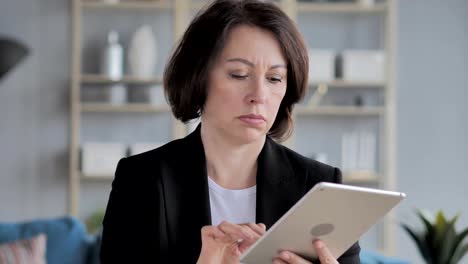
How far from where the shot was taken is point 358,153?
228 inches

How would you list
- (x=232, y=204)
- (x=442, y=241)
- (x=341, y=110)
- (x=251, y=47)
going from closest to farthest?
(x=251, y=47), (x=232, y=204), (x=442, y=241), (x=341, y=110)

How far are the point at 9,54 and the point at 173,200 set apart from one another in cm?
418

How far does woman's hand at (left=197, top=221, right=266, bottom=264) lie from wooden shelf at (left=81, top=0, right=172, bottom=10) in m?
4.24

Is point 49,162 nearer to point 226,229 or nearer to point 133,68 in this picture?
point 133,68

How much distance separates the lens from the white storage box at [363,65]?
571 centimetres

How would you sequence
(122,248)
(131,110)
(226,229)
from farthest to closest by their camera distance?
(131,110)
(122,248)
(226,229)

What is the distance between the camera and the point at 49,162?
5773 millimetres

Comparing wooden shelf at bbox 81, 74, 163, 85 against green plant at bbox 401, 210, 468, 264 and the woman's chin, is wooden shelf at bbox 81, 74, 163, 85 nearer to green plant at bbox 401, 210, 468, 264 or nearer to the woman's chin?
green plant at bbox 401, 210, 468, 264

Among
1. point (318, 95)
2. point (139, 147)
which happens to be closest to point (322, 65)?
point (318, 95)

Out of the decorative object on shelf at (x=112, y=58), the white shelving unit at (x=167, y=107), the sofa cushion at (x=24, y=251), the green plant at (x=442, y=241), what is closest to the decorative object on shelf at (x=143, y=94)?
the white shelving unit at (x=167, y=107)

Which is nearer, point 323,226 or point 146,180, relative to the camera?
point 323,226

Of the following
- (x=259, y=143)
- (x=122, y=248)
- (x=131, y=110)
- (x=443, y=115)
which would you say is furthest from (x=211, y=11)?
(x=443, y=115)

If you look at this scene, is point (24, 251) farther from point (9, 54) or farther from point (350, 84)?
point (350, 84)

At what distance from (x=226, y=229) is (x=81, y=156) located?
14.0ft
